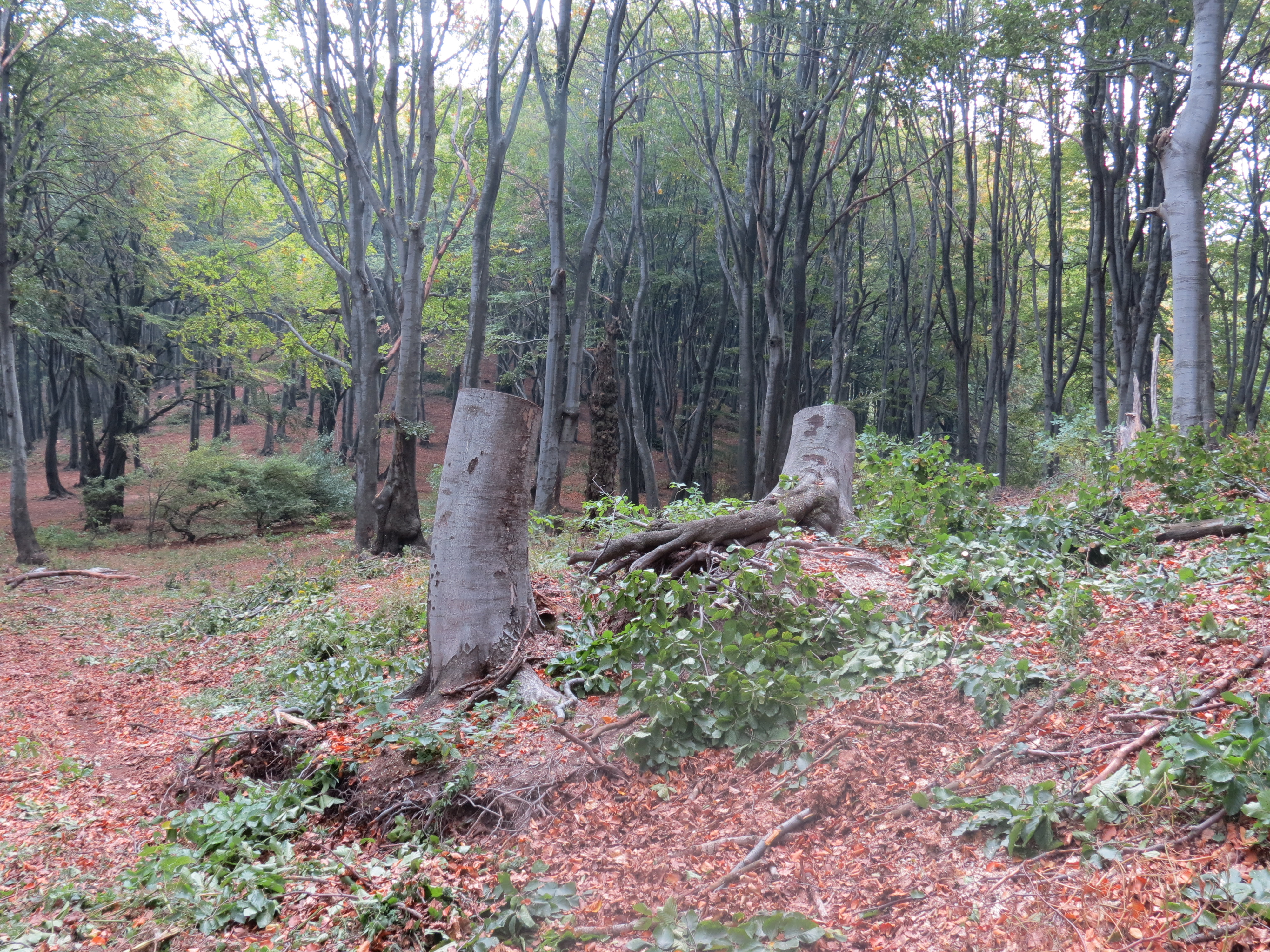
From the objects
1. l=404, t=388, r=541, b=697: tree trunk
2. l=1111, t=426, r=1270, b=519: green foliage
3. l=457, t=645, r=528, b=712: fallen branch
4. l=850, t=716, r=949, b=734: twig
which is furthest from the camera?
l=1111, t=426, r=1270, b=519: green foliage

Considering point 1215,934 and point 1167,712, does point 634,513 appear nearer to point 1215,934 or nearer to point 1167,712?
point 1167,712

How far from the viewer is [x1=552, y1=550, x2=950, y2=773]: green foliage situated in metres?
3.53

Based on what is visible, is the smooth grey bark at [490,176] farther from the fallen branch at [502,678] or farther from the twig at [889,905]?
the twig at [889,905]

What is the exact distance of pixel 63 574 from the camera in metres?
11.8

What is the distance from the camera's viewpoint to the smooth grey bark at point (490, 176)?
1104 cm

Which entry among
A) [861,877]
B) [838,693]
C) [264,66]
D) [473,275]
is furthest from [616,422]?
[861,877]

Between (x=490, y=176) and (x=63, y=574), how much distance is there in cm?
915

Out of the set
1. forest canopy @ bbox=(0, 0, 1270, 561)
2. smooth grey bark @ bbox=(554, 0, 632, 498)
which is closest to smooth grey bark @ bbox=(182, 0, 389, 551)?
forest canopy @ bbox=(0, 0, 1270, 561)

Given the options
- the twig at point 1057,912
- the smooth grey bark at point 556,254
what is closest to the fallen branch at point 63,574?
the smooth grey bark at point 556,254

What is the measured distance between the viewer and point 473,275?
450 inches

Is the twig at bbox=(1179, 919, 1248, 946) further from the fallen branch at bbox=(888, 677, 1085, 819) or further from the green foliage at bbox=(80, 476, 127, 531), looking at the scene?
the green foliage at bbox=(80, 476, 127, 531)

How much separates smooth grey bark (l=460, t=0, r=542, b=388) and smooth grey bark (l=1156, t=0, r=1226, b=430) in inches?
326

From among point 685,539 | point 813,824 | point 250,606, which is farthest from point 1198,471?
point 250,606

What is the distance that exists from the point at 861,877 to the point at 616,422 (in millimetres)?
13636
